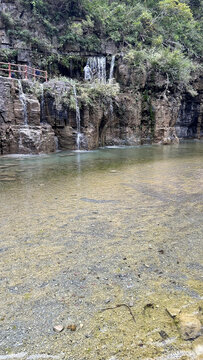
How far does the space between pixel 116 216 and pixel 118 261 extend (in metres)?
1.19

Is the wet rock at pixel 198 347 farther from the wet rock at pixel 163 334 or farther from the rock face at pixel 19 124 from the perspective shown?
the rock face at pixel 19 124

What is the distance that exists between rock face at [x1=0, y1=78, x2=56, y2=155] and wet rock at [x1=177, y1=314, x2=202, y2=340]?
39.2 ft

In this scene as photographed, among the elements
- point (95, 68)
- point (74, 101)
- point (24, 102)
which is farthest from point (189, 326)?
point (95, 68)

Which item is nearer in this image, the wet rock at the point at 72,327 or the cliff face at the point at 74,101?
the wet rock at the point at 72,327

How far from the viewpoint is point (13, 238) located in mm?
2727

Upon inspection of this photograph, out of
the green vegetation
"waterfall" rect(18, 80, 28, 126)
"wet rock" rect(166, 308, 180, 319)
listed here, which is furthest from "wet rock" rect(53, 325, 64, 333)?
the green vegetation

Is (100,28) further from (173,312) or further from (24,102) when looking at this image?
(173,312)

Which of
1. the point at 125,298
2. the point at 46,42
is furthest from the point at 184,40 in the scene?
the point at 125,298

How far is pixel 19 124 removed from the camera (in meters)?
12.4

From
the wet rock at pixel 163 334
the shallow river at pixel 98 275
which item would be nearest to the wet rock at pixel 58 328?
the shallow river at pixel 98 275

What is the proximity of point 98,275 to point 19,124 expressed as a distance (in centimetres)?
1195

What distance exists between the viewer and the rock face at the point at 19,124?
1184 cm

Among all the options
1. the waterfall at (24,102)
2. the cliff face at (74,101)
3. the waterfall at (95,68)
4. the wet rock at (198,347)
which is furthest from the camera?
the waterfall at (95,68)

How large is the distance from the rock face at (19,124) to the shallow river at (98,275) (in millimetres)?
8747
